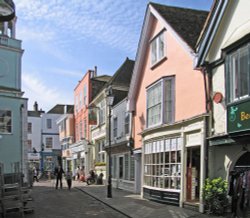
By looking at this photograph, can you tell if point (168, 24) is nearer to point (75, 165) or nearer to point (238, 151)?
point (238, 151)

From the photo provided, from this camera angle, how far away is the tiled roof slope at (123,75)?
2930cm

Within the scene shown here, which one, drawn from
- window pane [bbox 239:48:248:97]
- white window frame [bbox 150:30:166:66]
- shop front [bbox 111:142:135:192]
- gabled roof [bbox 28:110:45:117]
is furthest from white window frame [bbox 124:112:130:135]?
gabled roof [bbox 28:110:45:117]

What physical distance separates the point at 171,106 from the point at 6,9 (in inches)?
355

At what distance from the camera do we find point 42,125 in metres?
64.2

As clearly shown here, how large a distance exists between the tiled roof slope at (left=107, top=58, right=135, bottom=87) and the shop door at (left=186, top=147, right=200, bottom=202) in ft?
43.8

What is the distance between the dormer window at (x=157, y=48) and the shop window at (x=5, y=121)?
451 inches

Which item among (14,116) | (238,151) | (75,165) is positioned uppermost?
(14,116)

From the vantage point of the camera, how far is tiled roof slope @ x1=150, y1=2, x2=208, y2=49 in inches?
640

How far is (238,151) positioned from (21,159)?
17.4 m

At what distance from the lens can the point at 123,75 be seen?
30.2m

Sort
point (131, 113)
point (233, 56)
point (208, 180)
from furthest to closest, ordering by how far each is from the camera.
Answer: point (131, 113) → point (208, 180) → point (233, 56)

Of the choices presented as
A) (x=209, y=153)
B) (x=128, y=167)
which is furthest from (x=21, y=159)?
(x=209, y=153)

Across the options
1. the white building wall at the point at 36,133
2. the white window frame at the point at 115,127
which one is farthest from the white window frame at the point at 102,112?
the white building wall at the point at 36,133

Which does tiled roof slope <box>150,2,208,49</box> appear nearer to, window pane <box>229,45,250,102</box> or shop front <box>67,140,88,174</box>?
window pane <box>229,45,250,102</box>
